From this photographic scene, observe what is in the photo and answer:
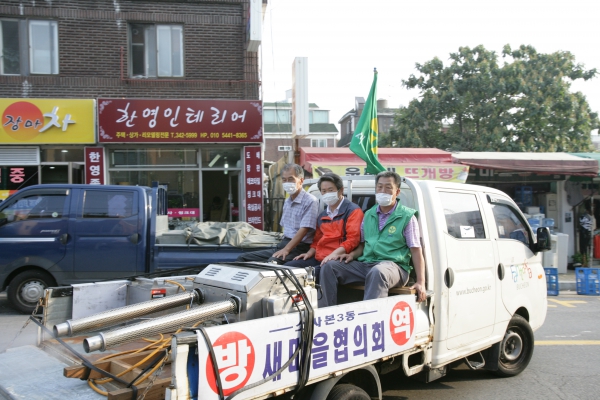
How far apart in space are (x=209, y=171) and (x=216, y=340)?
38.7 ft

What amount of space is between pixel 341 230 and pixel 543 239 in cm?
221

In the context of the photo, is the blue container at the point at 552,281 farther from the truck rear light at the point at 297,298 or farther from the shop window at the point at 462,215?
the truck rear light at the point at 297,298

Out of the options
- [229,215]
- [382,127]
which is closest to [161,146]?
[229,215]

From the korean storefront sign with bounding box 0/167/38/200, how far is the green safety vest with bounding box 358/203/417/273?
37.6 ft

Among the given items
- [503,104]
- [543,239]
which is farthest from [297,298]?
[503,104]

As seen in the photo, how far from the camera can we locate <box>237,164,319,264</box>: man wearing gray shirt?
5344 mm

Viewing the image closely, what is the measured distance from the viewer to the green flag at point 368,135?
6.69 m

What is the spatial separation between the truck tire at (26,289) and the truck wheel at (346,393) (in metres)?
6.40

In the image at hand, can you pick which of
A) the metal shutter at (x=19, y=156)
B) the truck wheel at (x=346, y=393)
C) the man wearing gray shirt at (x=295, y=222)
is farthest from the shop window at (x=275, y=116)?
the truck wheel at (x=346, y=393)

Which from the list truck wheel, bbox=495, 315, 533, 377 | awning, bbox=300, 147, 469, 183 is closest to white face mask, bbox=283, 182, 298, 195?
truck wheel, bbox=495, 315, 533, 377

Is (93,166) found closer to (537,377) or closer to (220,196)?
(220,196)

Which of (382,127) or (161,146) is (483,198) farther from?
(382,127)

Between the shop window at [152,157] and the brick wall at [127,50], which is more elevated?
the brick wall at [127,50]

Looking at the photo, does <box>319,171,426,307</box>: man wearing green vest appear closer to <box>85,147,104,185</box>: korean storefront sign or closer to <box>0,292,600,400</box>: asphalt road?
<box>0,292,600,400</box>: asphalt road
